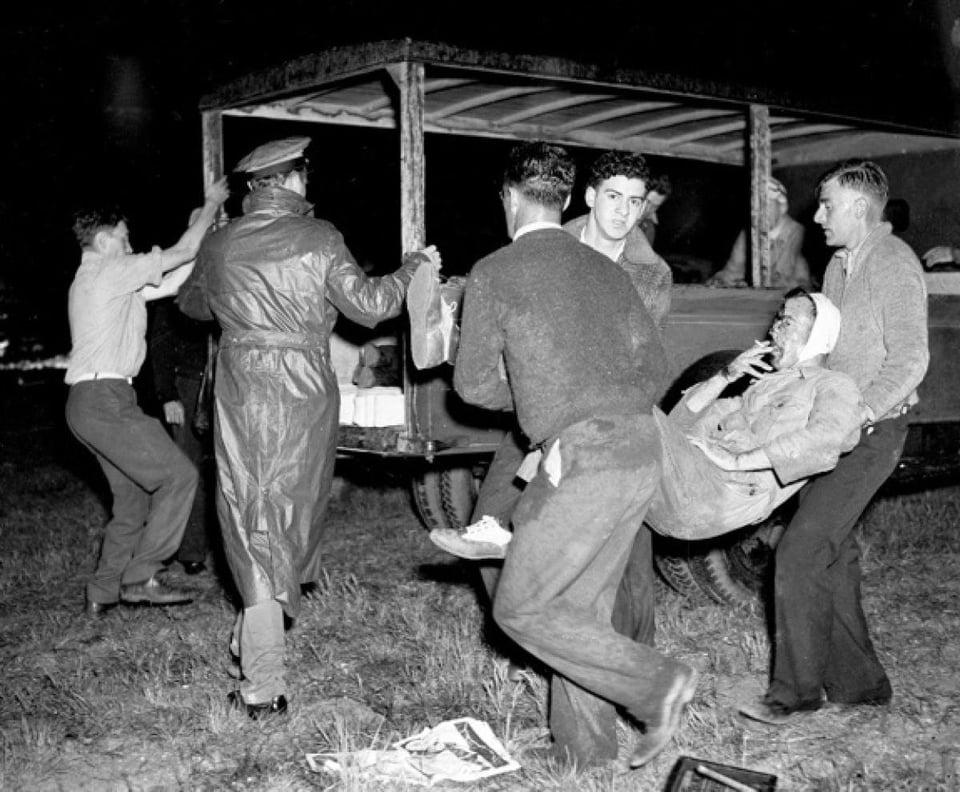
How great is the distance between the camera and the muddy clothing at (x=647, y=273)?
12.6ft

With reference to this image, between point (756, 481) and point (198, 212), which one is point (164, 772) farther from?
point (198, 212)

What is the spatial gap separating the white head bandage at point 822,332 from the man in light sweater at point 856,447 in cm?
14

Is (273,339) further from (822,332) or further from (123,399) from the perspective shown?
(822,332)

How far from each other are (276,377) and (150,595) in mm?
2204

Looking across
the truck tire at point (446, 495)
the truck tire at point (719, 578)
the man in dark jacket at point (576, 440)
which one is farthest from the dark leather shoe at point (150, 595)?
the man in dark jacket at point (576, 440)

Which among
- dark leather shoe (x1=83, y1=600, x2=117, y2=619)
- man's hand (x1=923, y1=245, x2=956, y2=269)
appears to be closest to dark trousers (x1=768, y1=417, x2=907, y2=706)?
dark leather shoe (x1=83, y1=600, x2=117, y2=619)

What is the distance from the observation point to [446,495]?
20.7ft

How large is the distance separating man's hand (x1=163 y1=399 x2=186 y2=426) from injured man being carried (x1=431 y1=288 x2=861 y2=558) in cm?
335

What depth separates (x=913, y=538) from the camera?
672 cm

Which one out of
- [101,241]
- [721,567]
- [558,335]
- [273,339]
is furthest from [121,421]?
[721,567]

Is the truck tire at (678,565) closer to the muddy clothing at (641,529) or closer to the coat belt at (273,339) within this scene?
the muddy clothing at (641,529)

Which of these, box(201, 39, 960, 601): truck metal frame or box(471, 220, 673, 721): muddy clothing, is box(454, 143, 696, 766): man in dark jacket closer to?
box(471, 220, 673, 721): muddy clothing

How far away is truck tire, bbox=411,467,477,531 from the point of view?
6258mm

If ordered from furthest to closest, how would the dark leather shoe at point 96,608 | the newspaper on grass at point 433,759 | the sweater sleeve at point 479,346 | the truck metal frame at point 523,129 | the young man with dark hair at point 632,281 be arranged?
the dark leather shoe at point 96,608 → the truck metal frame at point 523,129 → the young man with dark hair at point 632,281 → the newspaper on grass at point 433,759 → the sweater sleeve at point 479,346
